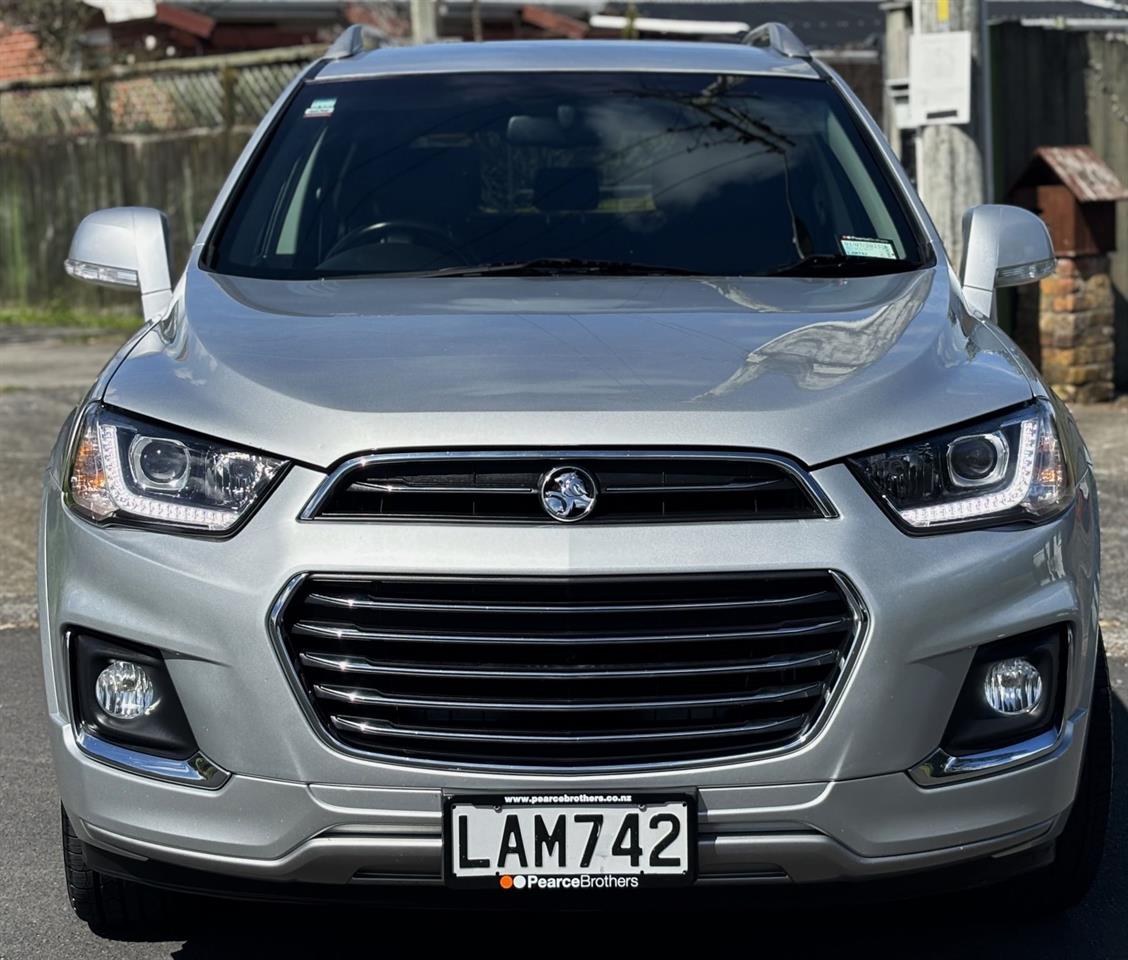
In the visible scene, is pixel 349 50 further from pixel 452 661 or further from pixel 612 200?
pixel 452 661

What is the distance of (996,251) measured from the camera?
166 inches

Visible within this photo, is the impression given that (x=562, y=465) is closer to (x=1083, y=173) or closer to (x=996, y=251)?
(x=996, y=251)

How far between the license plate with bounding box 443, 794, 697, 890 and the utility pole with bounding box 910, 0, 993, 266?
6.14m

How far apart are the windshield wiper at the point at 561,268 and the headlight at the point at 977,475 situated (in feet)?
3.41

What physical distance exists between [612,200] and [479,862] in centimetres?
195

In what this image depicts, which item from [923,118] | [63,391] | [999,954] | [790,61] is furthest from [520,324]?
[63,391]

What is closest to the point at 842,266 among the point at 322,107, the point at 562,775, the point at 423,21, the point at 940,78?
the point at 322,107

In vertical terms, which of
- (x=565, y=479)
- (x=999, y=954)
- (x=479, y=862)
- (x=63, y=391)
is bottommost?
(x=63, y=391)

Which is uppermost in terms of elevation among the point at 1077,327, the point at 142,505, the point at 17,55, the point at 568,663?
the point at 142,505

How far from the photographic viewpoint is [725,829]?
2.92m

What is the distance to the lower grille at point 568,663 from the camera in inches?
114

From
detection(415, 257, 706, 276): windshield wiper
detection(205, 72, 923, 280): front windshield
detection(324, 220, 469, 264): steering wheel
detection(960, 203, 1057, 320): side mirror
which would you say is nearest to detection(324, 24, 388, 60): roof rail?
detection(205, 72, 923, 280): front windshield

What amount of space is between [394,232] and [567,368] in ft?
4.28

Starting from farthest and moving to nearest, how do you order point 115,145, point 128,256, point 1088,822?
→ point 115,145 → point 128,256 → point 1088,822
